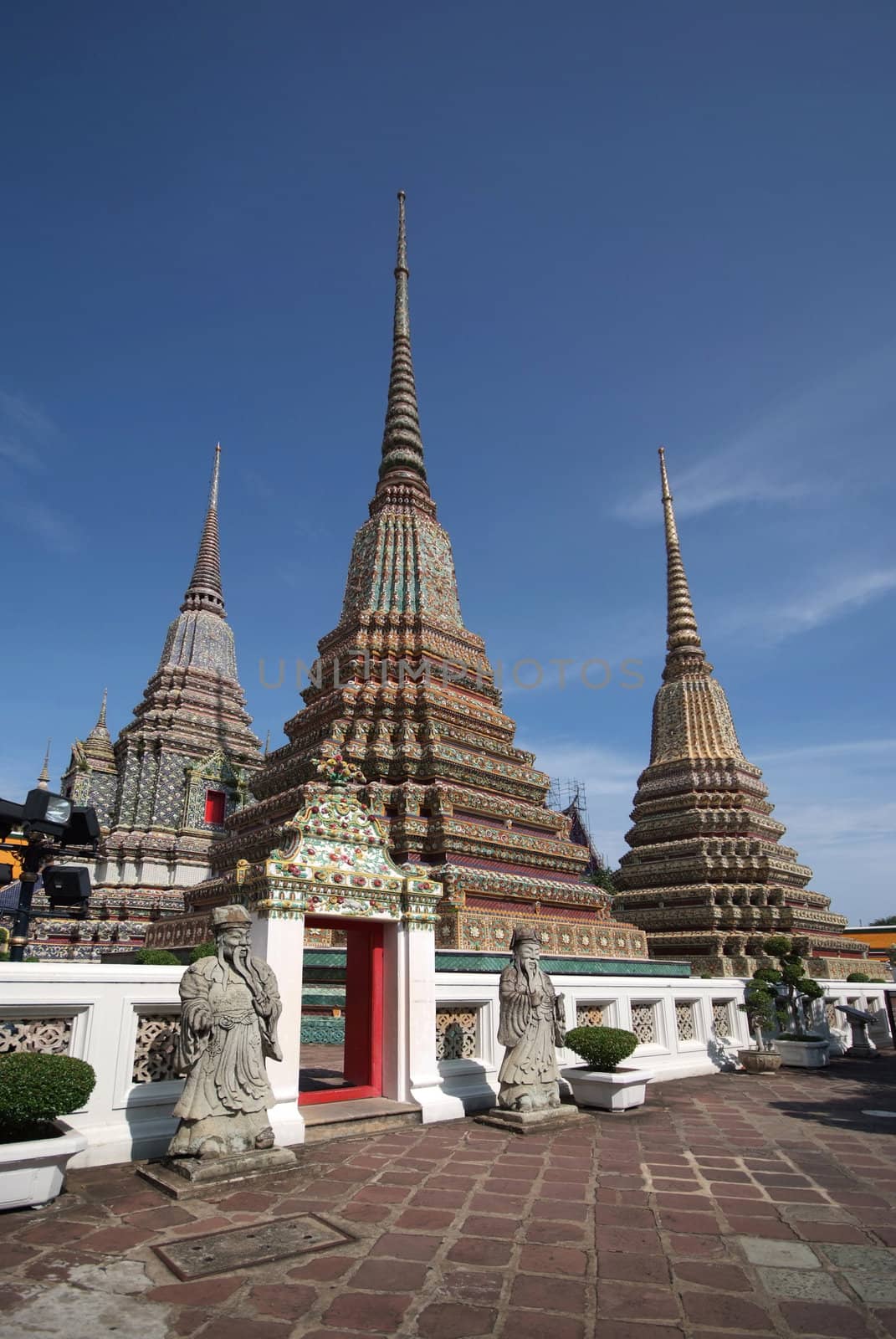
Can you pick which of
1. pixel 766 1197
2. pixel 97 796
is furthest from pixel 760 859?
pixel 97 796

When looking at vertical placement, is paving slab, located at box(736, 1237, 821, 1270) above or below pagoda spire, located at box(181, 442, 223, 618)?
below

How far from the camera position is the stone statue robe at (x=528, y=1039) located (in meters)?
8.14

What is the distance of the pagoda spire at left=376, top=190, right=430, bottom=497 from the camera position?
2317 centimetres

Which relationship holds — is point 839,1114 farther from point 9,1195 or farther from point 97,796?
point 97,796

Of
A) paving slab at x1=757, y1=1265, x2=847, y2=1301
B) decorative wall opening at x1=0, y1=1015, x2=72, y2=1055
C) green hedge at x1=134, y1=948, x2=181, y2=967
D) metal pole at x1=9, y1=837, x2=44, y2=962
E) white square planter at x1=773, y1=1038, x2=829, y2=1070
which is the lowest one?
white square planter at x1=773, y1=1038, x2=829, y2=1070

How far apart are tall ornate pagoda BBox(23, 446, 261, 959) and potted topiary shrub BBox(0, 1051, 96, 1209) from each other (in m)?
18.2

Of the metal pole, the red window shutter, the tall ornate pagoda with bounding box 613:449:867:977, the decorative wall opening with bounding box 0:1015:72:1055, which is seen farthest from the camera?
the red window shutter

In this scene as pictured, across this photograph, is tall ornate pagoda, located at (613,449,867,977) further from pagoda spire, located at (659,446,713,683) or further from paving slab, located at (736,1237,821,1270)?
paving slab, located at (736,1237,821,1270)

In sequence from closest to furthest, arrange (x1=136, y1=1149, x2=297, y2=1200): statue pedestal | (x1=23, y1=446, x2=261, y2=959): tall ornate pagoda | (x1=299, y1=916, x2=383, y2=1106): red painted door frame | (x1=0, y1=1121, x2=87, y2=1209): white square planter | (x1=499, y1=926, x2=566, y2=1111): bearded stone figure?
(x1=0, y1=1121, x2=87, y2=1209): white square planter < (x1=136, y1=1149, x2=297, y2=1200): statue pedestal < (x1=499, y1=926, x2=566, y2=1111): bearded stone figure < (x1=299, y1=916, x2=383, y2=1106): red painted door frame < (x1=23, y1=446, x2=261, y2=959): tall ornate pagoda

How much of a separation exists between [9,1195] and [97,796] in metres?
26.5

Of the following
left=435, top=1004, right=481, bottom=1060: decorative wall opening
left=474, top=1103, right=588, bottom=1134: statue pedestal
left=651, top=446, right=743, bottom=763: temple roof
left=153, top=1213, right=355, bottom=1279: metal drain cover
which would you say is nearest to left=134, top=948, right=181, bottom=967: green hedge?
left=435, top=1004, right=481, bottom=1060: decorative wall opening

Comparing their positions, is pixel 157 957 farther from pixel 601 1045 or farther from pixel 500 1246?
pixel 500 1246

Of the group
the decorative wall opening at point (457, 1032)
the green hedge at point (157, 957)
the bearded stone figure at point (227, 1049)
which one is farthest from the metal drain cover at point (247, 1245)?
the green hedge at point (157, 957)

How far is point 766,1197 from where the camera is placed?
5559 mm
